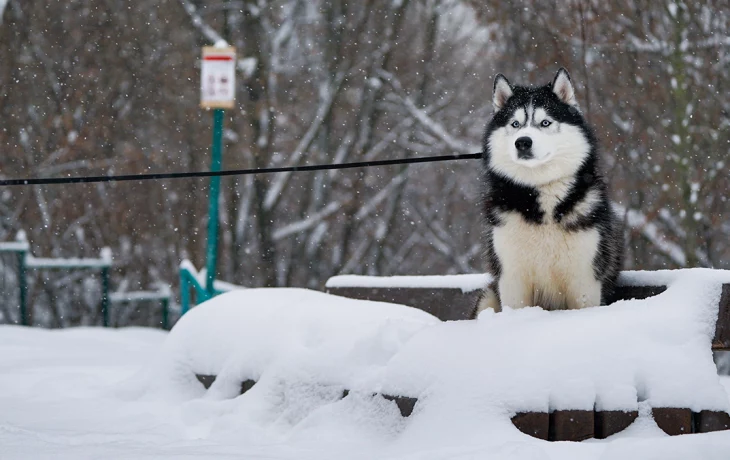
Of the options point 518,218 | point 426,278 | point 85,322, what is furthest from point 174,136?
point 518,218

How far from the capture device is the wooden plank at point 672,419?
3.73 meters

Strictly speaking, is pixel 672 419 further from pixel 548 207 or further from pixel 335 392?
pixel 335 392

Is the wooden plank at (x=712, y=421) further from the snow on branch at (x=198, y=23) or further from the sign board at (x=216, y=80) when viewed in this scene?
the snow on branch at (x=198, y=23)

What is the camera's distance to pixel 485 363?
395 cm

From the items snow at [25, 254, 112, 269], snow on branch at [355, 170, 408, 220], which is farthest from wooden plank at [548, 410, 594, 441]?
snow on branch at [355, 170, 408, 220]

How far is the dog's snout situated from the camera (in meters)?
4.25

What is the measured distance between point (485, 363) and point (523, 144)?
1.00m

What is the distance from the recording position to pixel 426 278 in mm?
6172

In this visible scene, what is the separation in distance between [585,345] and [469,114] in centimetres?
1359

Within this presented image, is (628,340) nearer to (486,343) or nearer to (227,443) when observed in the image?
(486,343)

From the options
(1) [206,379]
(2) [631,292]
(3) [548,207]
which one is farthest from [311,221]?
(3) [548,207]

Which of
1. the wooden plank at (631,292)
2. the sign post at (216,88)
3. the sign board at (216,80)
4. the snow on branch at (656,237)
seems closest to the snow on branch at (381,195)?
the snow on branch at (656,237)

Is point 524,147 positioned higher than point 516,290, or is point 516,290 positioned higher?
point 524,147

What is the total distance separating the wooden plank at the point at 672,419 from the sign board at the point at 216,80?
6.49 metres
